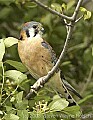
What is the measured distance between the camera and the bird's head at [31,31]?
1.76 metres

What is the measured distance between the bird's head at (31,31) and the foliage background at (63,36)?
1.17ft

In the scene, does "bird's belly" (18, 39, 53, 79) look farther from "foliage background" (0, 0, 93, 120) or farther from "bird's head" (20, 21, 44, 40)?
"foliage background" (0, 0, 93, 120)

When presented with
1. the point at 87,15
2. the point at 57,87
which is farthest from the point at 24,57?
the point at 87,15

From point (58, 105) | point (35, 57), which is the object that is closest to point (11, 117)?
point (58, 105)

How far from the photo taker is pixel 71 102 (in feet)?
6.07

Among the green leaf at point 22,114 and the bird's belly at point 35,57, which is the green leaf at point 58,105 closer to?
the green leaf at point 22,114

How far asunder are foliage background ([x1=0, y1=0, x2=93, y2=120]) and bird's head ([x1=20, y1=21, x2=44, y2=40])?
0.36 meters

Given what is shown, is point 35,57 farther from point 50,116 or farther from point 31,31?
point 50,116

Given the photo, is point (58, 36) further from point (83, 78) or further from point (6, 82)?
point (6, 82)

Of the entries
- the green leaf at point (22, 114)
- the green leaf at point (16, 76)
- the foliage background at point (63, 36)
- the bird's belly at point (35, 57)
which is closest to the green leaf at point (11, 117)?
the green leaf at point (22, 114)

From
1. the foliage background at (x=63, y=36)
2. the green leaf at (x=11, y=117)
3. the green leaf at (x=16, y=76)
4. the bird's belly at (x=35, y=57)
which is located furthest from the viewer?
the foliage background at (x=63, y=36)

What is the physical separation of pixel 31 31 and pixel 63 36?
0.49 metres

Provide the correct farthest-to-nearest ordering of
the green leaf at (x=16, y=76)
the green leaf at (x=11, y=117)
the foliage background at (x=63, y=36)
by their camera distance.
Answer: the foliage background at (x=63, y=36) → the green leaf at (x=16, y=76) → the green leaf at (x=11, y=117)

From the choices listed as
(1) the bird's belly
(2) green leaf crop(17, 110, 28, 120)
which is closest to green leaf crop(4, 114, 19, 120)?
(2) green leaf crop(17, 110, 28, 120)
